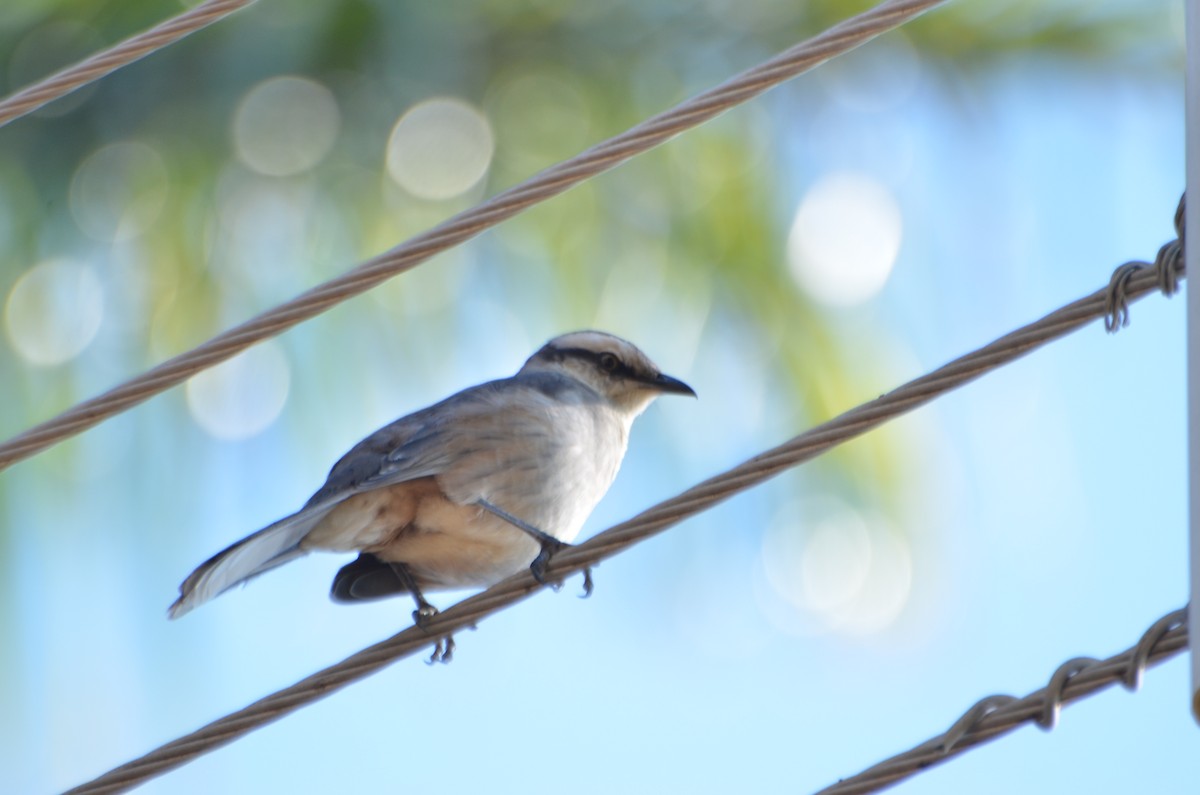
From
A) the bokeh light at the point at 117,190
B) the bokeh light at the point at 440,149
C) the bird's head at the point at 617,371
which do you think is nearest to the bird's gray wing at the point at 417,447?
the bird's head at the point at 617,371

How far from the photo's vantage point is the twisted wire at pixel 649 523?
10.9 ft

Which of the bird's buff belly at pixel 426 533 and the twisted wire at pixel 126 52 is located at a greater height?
the twisted wire at pixel 126 52

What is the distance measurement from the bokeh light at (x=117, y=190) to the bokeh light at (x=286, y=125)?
41cm

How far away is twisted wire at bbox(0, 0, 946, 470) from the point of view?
3758mm

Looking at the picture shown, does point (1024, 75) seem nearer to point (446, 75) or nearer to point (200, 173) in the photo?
point (446, 75)

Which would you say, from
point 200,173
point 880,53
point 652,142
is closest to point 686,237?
point 880,53

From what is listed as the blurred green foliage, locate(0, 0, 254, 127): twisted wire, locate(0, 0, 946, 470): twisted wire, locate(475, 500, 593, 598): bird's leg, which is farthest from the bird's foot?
the blurred green foliage

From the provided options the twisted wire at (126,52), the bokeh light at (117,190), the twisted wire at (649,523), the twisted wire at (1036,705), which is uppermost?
the bokeh light at (117,190)

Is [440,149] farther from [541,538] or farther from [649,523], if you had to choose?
[649,523]

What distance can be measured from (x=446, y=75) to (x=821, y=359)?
7.30 ft

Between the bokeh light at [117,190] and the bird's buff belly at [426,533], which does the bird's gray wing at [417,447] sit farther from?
the bokeh light at [117,190]

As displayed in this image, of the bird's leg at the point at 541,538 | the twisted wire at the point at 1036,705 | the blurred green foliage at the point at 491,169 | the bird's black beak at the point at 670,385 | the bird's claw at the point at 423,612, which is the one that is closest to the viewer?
the twisted wire at the point at 1036,705

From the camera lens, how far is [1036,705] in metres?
2.84

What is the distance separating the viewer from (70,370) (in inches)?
280
